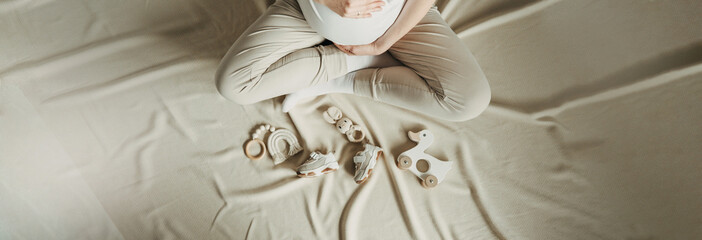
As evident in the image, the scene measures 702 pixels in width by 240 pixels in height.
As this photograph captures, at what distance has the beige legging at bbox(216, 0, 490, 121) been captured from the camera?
2.66 ft

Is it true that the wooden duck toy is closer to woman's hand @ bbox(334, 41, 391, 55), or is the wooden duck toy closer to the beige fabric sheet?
the beige fabric sheet

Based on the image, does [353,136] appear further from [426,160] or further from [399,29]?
[399,29]

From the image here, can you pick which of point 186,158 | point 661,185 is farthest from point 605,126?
point 186,158

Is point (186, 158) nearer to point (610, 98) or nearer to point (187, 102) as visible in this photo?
point (187, 102)

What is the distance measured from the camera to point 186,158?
39.5 inches

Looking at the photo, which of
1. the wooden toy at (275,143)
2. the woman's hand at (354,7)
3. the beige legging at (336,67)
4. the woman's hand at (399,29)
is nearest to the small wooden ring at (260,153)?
the wooden toy at (275,143)

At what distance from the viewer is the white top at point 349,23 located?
70 cm

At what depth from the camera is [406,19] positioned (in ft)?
2.41

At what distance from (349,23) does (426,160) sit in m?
0.47

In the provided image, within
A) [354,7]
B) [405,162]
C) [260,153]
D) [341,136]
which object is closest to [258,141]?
[260,153]

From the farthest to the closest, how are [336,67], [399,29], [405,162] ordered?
[405,162] < [336,67] < [399,29]

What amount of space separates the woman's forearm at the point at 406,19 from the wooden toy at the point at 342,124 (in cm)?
28

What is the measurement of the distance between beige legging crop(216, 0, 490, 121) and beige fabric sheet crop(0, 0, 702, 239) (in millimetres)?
164

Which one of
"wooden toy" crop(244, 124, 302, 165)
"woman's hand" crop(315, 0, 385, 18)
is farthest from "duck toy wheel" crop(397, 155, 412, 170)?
"woman's hand" crop(315, 0, 385, 18)
